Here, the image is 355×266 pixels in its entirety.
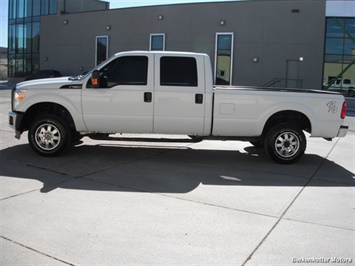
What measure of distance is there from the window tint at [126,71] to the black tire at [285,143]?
2774mm

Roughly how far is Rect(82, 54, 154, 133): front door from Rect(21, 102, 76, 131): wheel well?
461 mm

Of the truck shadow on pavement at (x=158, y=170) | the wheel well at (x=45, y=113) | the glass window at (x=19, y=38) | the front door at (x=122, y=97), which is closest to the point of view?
the truck shadow on pavement at (x=158, y=170)

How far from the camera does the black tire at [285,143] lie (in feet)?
26.2

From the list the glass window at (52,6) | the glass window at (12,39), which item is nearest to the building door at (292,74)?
the glass window at (52,6)

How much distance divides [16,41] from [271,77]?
33.0 metres

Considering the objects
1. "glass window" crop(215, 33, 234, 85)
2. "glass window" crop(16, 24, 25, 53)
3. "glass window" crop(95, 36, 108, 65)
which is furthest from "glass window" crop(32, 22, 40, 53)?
"glass window" crop(215, 33, 234, 85)

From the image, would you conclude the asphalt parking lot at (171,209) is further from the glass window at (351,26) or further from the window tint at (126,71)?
the glass window at (351,26)

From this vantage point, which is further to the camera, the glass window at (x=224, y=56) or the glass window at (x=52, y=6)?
the glass window at (x=52, y=6)

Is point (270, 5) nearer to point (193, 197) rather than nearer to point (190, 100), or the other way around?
point (190, 100)

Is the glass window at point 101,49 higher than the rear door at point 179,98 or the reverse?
higher

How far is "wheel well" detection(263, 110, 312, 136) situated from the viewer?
8125 mm

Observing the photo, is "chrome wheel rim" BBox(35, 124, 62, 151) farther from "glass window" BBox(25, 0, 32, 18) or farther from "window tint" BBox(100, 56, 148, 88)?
"glass window" BBox(25, 0, 32, 18)

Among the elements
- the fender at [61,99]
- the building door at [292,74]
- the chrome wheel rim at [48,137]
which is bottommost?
the chrome wheel rim at [48,137]

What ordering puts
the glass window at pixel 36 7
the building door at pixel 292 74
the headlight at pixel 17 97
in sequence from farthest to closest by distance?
the glass window at pixel 36 7
the building door at pixel 292 74
the headlight at pixel 17 97
